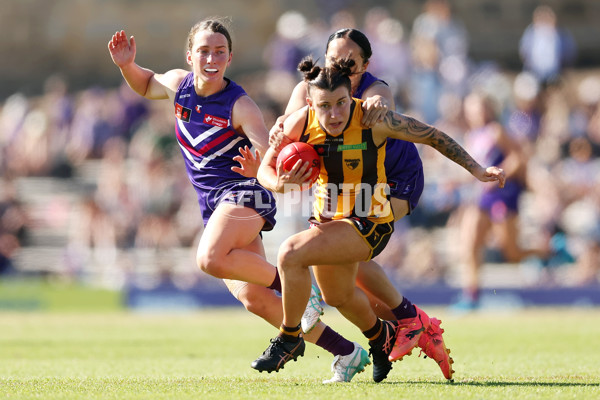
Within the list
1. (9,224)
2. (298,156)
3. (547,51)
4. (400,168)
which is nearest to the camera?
(298,156)

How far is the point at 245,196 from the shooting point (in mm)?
7406

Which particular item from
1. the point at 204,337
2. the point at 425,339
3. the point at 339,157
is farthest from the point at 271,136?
the point at 204,337

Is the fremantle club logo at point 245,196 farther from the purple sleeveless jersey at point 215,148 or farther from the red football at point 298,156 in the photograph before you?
the red football at point 298,156

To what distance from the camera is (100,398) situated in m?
6.04

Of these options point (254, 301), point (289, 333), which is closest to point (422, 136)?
point (289, 333)

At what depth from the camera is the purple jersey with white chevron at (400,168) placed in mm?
7262

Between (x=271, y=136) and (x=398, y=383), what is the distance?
1.82 metres

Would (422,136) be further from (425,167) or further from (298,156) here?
(425,167)

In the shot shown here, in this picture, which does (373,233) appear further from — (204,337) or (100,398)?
(204,337)

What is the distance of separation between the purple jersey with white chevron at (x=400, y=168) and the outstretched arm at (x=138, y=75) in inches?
57.5

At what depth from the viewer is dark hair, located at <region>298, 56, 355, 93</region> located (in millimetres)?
6504

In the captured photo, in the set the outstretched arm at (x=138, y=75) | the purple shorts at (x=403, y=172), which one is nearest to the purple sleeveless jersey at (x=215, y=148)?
the outstretched arm at (x=138, y=75)

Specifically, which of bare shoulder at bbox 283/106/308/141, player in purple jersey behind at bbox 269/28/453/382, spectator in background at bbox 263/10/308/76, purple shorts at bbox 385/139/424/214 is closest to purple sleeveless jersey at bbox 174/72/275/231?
player in purple jersey behind at bbox 269/28/453/382

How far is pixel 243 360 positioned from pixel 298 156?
319 cm
